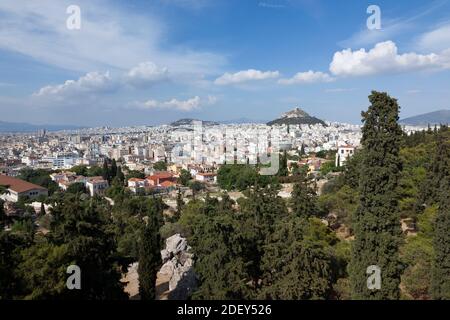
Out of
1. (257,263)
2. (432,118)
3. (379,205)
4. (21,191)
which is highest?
(432,118)

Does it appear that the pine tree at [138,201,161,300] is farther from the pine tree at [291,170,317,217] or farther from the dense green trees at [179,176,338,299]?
the pine tree at [291,170,317,217]

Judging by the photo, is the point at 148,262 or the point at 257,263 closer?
the point at 257,263

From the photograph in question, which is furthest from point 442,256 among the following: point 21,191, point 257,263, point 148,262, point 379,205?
point 21,191

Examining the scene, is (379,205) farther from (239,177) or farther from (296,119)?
(296,119)

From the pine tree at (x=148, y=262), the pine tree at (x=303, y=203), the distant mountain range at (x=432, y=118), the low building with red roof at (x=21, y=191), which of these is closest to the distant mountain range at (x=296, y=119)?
the distant mountain range at (x=432, y=118)

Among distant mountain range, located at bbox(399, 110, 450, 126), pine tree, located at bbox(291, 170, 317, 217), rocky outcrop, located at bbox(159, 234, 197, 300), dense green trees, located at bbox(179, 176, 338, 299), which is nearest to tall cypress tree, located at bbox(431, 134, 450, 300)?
dense green trees, located at bbox(179, 176, 338, 299)

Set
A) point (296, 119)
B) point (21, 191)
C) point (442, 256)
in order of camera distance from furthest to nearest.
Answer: point (296, 119), point (21, 191), point (442, 256)
